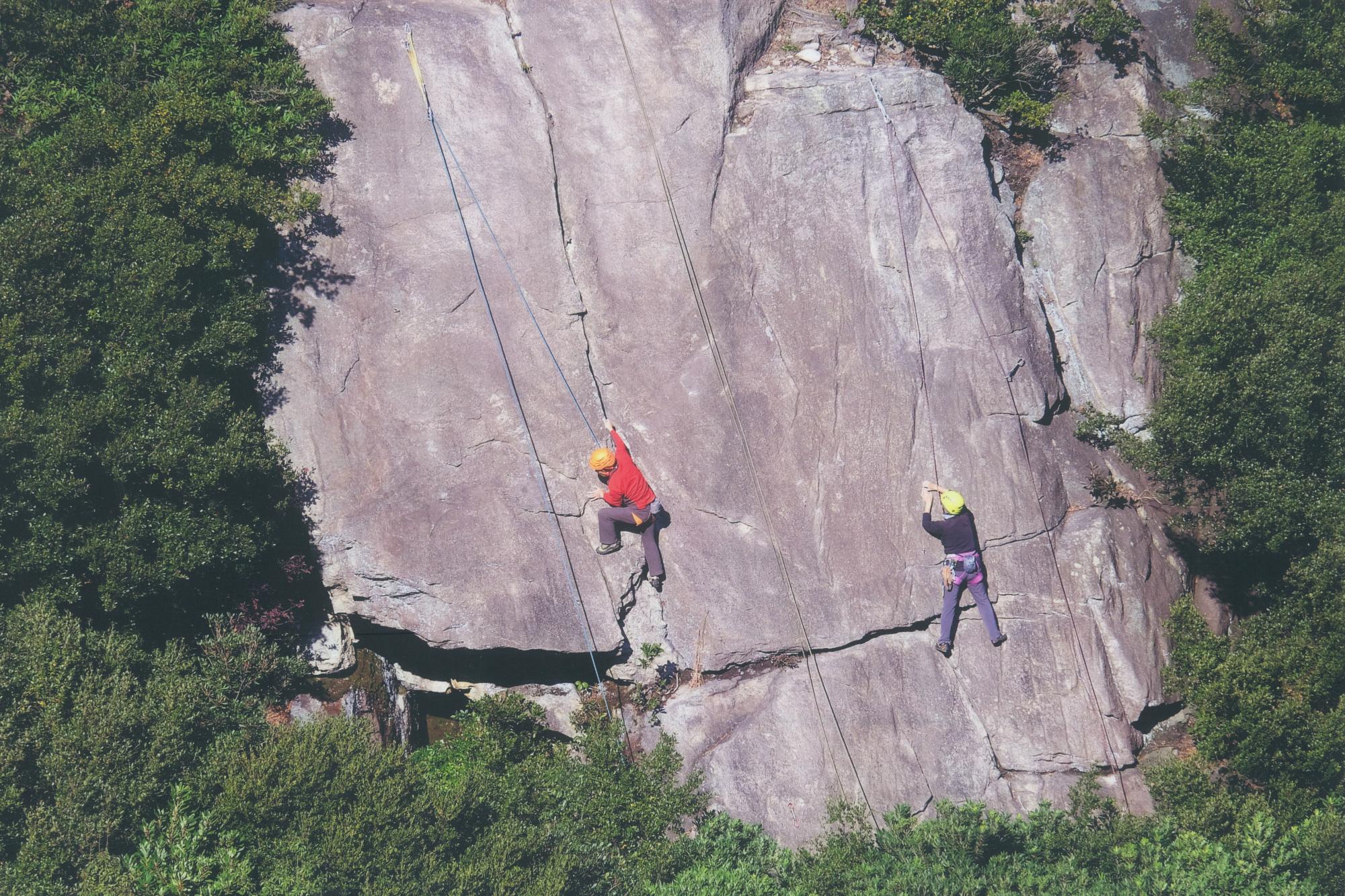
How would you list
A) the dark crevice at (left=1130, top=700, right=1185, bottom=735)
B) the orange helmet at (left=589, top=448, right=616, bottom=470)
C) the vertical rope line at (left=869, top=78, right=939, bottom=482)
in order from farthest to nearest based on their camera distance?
the vertical rope line at (left=869, top=78, right=939, bottom=482) < the dark crevice at (left=1130, top=700, right=1185, bottom=735) < the orange helmet at (left=589, top=448, right=616, bottom=470)

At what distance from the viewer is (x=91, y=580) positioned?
42.2ft

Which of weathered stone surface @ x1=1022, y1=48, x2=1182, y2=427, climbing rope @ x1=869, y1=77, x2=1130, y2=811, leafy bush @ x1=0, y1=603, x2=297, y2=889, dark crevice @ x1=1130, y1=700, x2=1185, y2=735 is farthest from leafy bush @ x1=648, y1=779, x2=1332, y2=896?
leafy bush @ x1=0, y1=603, x2=297, y2=889

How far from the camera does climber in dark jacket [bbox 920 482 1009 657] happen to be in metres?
14.4

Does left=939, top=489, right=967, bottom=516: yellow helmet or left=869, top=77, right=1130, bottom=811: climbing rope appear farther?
left=869, top=77, right=1130, bottom=811: climbing rope

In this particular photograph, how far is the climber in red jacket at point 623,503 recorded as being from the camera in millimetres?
14070

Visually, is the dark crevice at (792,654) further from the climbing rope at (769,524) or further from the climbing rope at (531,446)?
the climbing rope at (531,446)

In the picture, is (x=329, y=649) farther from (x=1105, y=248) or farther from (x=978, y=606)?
(x=1105, y=248)

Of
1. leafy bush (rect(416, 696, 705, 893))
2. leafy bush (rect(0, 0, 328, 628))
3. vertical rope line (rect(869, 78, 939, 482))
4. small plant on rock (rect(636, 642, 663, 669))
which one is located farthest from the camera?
small plant on rock (rect(636, 642, 663, 669))

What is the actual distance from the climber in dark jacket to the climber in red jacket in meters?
3.87

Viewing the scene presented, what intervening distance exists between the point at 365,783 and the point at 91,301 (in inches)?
277

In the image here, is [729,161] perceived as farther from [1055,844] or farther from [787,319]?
[1055,844]

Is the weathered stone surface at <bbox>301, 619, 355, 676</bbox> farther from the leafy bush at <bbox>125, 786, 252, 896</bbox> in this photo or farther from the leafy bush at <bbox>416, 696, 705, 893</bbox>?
the leafy bush at <bbox>125, 786, 252, 896</bbox>

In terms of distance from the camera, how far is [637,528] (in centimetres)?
1466

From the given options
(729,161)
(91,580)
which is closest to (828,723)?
(729,161)
